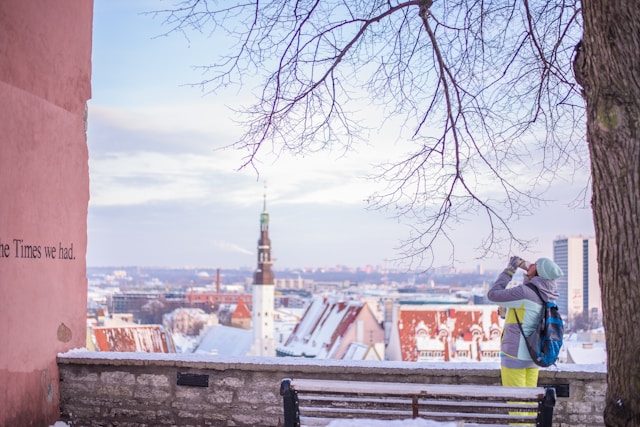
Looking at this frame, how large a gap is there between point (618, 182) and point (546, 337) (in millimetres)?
1984

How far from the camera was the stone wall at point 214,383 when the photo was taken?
237 inches

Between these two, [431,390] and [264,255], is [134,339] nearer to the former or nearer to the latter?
[431,390]

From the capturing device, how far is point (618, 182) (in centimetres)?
378

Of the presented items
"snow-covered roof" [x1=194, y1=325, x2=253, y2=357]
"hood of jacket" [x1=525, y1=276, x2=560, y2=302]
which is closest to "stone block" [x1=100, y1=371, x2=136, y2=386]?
"hood of jacket" [x1=525, y1=276, x2=560, y2=302]

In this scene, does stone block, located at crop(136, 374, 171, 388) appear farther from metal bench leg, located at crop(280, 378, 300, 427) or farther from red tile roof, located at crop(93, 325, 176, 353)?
red tile roof, located at crop(93, 325, 176, 353)

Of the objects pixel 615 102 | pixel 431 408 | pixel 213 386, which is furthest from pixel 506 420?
pixel 213 386

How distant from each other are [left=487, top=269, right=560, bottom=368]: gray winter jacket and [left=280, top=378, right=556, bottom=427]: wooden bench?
83 cm

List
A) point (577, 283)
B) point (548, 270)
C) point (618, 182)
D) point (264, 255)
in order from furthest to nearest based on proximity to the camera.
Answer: point (264, 255) → point (577, 283) → point (548, 270) → point (618, 182)

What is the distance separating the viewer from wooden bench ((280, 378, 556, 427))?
174 inches

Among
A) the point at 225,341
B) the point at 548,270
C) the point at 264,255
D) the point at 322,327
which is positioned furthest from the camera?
the point at 264,255

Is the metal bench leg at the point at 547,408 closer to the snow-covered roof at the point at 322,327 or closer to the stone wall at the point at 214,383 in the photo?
the stone wall at the point at 214,383

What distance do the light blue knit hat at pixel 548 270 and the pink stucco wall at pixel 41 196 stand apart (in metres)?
3.80

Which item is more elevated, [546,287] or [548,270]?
[548,270]

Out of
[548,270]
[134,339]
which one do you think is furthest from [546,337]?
[134,339]
